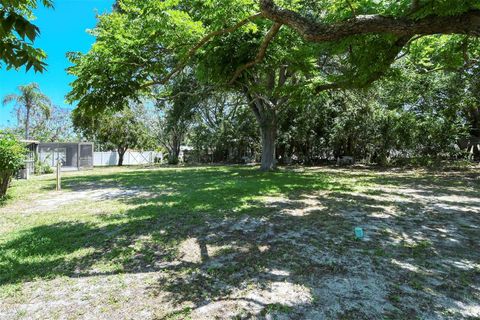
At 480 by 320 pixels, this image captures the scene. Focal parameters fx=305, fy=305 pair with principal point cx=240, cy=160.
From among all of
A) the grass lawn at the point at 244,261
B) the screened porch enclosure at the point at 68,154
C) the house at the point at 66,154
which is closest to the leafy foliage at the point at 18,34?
the grass lawn at the point at 244,261

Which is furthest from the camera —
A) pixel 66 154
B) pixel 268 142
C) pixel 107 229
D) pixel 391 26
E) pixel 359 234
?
pixel 66 154

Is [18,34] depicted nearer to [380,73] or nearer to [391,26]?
[391,26]

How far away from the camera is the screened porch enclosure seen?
17.4 m

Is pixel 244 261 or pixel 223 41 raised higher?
pixel 223 41

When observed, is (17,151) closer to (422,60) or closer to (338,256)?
(338,256)

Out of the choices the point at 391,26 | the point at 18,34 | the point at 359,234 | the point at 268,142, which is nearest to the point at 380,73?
the point at 391,26

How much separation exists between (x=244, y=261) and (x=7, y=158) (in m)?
7.34

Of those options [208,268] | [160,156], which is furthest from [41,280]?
[160,156]

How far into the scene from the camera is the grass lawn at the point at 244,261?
8.38 ft

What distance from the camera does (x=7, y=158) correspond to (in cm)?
769

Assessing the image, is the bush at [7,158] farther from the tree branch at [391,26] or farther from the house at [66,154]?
the house at [66,154]

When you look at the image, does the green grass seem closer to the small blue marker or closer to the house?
the small blue marker

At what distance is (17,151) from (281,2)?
7.62 metres

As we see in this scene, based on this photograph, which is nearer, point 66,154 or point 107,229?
point 107,229
